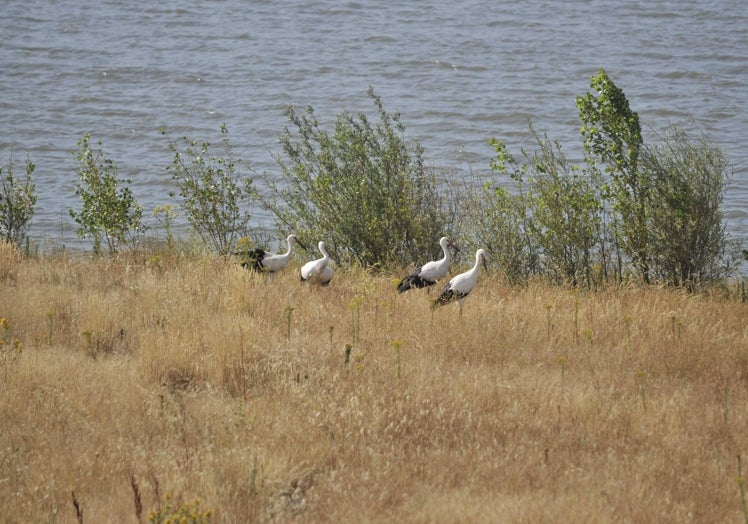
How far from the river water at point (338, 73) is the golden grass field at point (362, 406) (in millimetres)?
10978

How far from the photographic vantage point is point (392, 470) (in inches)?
269

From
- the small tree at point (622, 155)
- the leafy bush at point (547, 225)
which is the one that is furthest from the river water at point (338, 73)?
the leafy bush at point (547, 225)

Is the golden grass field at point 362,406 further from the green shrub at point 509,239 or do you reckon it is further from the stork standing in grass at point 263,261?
the green shrub at point 509,239

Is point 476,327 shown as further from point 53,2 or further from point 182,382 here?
point 53,2

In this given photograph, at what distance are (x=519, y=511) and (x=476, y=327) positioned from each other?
3723 millimetres

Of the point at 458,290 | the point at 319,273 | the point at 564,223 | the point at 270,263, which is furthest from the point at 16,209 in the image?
the point at 564,223

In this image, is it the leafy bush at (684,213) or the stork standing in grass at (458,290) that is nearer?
the stork standing in grass at (458,290)

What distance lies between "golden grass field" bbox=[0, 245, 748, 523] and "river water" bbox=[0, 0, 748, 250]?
10978mm

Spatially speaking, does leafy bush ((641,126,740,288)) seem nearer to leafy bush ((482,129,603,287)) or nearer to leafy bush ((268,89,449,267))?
leafy bush ((482,129,603,287))

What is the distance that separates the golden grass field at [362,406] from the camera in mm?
6387

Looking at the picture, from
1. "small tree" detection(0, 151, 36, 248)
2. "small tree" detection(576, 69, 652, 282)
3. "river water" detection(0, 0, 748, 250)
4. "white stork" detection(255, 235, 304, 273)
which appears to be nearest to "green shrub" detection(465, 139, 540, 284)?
"small tree" detection(576, 69, 652, 282)

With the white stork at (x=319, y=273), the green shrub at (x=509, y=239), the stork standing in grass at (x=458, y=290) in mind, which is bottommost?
the green shrub at (x=509, y=239)

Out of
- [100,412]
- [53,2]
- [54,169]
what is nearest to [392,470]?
[100,412]

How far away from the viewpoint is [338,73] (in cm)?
3372
